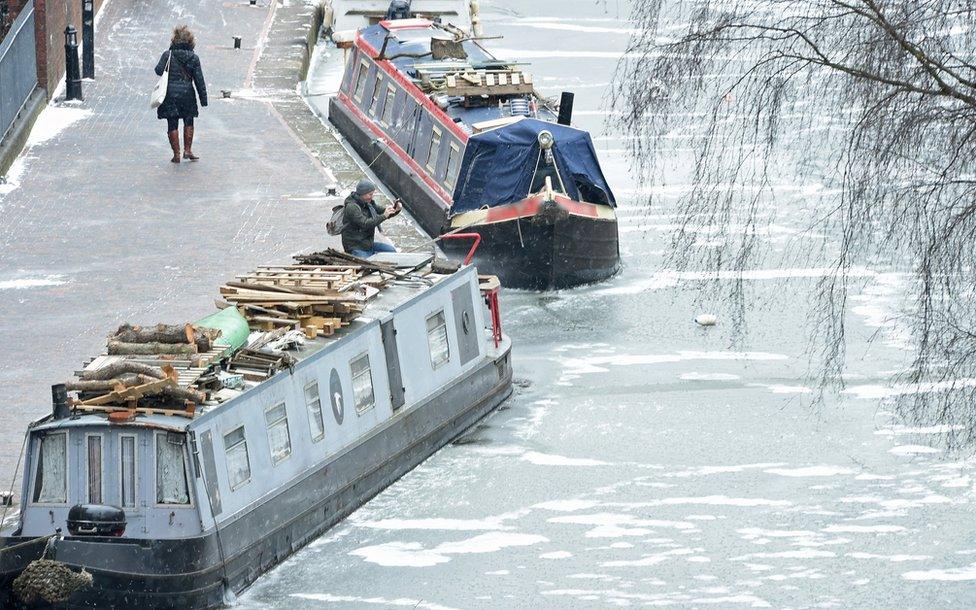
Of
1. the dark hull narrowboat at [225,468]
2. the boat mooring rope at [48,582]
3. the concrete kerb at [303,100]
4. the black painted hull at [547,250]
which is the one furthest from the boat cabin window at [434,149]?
the boat mooring rope at [48,582]

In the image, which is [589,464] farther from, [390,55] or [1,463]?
[390,55]

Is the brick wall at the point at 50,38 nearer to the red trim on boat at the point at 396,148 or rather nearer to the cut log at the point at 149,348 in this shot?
the red trim on boat at the point at 396,148

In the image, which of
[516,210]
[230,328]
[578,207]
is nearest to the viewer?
[230,328]

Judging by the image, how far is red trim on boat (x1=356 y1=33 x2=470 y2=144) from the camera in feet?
86.6

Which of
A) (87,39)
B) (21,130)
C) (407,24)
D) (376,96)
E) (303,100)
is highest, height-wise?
(407,24)

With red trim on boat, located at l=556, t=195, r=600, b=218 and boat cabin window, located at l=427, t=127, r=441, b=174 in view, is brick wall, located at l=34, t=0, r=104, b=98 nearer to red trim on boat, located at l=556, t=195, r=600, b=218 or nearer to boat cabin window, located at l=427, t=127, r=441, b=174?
boat cabin window, located at l=427, t=127, r=441, b=174

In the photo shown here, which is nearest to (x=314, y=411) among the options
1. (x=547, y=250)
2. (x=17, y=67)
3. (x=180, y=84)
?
(x=547, y=250)

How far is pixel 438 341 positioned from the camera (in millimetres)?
18797

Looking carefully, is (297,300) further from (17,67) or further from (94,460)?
(17,67)

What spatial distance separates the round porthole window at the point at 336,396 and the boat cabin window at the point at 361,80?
14713mm

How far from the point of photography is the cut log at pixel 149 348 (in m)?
15.2

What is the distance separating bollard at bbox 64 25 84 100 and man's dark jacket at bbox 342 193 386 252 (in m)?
10.5

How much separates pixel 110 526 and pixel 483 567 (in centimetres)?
324

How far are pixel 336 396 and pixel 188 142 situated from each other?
1142 cm
